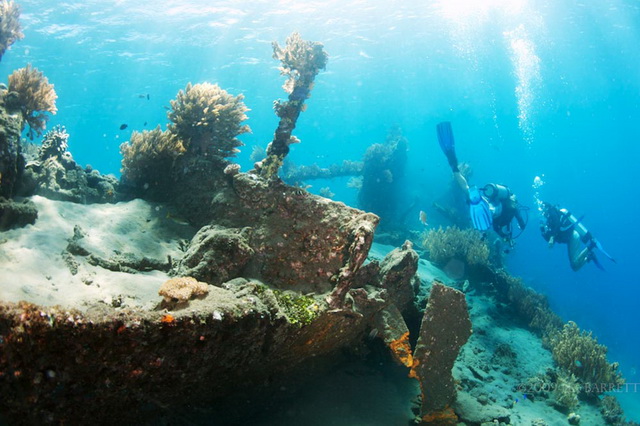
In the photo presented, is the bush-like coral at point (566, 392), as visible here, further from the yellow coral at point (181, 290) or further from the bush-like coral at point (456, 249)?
the yellow coral at point (181, 290)

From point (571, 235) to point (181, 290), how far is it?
13.5m

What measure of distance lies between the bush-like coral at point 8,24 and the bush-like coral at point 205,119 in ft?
13.3

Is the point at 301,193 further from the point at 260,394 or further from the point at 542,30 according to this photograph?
the point at 542,30

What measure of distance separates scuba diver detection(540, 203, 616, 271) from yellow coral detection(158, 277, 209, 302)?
12.3 metres

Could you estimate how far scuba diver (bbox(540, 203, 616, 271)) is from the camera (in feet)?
37.9

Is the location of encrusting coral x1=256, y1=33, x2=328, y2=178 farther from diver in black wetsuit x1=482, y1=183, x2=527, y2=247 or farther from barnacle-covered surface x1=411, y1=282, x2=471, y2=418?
diver in black wetsuit x1=482, y1=183, x2=527, y2=247

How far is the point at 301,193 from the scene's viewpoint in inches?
196

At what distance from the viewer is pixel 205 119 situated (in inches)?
263

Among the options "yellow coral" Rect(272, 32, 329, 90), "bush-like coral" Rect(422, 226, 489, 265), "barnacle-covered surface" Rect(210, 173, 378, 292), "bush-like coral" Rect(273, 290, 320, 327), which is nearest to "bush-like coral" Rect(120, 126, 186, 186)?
"barnacle-covered surface" Rect(210, 173, 378, 292)

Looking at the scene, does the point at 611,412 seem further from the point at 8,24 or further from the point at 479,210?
the point at 8,24

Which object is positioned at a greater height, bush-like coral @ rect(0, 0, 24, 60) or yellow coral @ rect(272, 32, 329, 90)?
bush-like coral @ rect(0, 0, 24, 60)

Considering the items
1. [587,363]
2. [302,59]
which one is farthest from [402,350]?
[587,363]

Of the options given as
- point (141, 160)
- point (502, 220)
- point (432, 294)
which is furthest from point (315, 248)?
point (502, 220)

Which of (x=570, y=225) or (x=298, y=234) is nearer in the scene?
(x=298, y=234)
